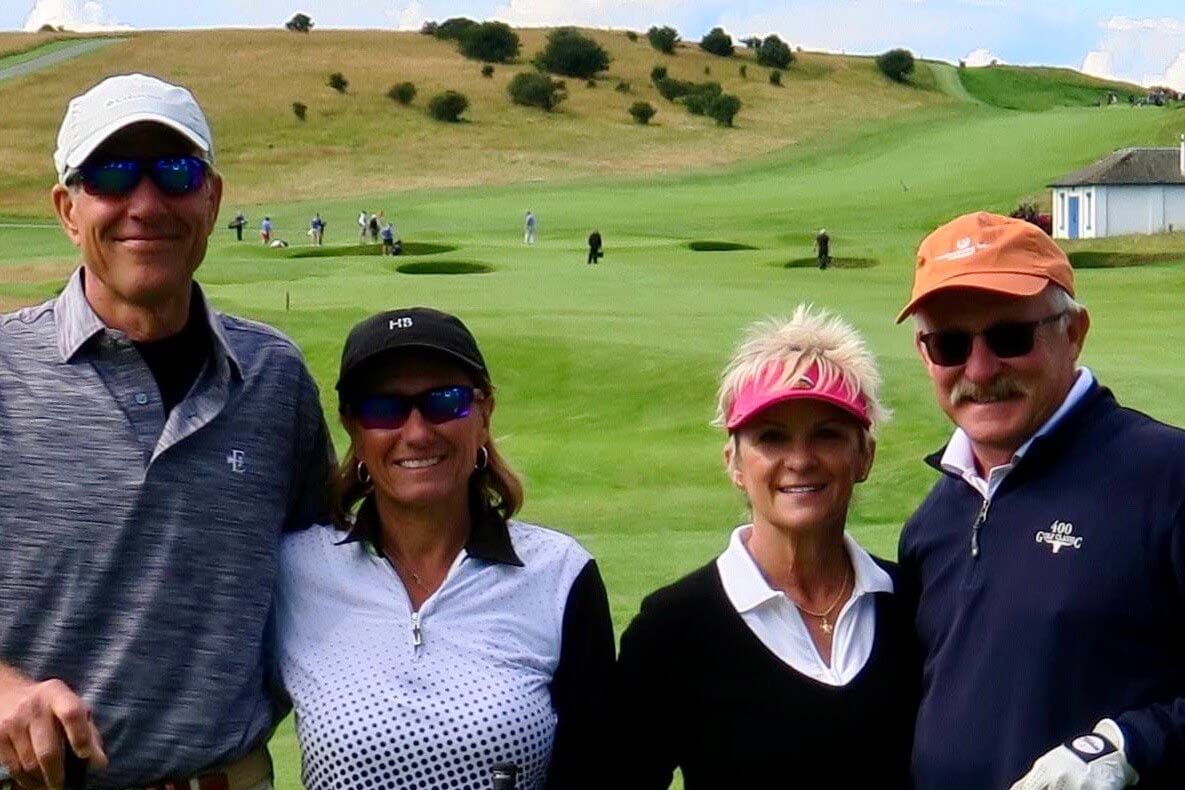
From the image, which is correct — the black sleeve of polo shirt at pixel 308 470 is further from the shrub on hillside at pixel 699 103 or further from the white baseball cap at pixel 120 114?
the shrub on hillside at pixel 699 103

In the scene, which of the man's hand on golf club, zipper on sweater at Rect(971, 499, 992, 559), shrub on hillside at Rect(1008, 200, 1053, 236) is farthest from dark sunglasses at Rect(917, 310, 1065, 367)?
shrub on hillside at Rect(1008, 200, 1053, 236)

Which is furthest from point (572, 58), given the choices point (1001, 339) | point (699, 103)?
point (1001, 339)

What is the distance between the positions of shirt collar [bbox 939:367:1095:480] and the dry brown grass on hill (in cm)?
6449

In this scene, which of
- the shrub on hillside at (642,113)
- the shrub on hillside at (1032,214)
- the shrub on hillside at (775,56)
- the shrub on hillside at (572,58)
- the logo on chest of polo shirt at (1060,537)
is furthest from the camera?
the shrub on hillside at (775,56)

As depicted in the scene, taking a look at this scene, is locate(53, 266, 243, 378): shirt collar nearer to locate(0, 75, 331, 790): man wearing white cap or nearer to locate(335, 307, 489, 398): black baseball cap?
locate(0, 75, 331, 790): man wearing white cap

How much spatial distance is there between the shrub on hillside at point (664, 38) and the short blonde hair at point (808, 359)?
106 meters

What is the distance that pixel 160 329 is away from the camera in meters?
4.23

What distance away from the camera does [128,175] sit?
415 cm

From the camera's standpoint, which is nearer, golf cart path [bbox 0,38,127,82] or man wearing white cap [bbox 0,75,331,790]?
man wearing white cap [bbox 0,75,331,790]

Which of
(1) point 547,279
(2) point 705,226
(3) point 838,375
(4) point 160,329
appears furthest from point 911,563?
(2) point 705,226

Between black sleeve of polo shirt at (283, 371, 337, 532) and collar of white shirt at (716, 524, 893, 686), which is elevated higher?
black sleeve of polo shirt at (283, 371, 337, 532)

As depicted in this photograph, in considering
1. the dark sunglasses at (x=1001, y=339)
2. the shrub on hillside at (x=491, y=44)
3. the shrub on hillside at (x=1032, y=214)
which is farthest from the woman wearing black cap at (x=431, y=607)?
the shrub on hillside at (x=491, y=44)

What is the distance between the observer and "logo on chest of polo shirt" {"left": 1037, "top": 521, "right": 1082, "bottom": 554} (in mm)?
3893

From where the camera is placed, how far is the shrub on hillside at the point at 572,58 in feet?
323
